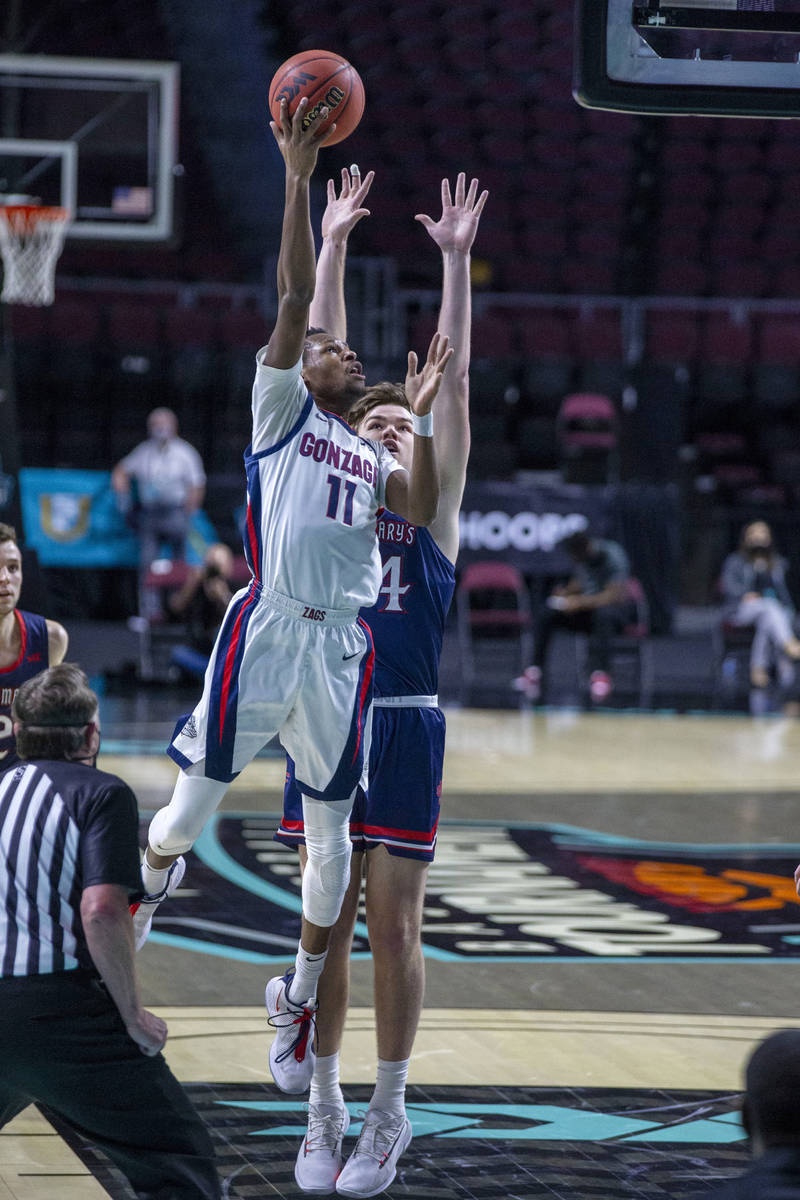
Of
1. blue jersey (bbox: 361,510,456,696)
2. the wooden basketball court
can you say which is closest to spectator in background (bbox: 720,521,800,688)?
the wooden basketball court

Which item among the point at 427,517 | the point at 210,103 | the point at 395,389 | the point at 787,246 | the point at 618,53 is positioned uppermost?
the point at 210,103

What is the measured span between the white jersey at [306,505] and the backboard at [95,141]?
8.71m

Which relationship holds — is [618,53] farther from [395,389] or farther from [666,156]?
[666,156]

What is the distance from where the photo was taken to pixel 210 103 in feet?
59.5

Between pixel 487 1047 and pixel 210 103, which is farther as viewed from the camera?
pixel 210 103

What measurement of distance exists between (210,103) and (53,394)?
4178 millimetres

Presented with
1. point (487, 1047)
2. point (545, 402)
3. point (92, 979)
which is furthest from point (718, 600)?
point (92, 979)

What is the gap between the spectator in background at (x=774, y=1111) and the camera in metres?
2.23

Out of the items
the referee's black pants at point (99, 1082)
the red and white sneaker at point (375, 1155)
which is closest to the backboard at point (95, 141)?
the red and white sneaker at point (375, 1155)

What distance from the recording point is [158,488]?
14.1 metres

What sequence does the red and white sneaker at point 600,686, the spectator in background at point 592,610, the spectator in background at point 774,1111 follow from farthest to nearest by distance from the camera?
the spectator in background at point 592,610 < the red and white sneaker at point 600,686 < the spectator in background at point 774,1111

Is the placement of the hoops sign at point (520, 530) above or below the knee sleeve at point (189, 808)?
above

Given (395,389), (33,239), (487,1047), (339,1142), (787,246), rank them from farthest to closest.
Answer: (787,246)
(33,239)
(487,1047)
(395,389)
(339,1142)

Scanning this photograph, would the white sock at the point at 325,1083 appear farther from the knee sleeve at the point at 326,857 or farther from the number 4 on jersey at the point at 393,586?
the number 4 on jersey at the point at 393,586
